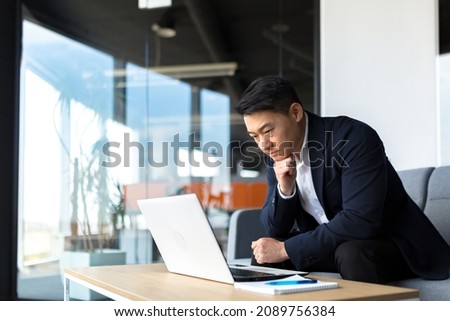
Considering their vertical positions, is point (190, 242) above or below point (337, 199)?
below

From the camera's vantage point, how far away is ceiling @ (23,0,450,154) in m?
4.15

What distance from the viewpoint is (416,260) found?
204 centimetres

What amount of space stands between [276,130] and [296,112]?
0.40 feet

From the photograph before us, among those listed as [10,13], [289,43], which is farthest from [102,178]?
[289,43]

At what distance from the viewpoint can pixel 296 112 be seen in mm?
2123

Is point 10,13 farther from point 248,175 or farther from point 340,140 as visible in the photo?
point 340,140

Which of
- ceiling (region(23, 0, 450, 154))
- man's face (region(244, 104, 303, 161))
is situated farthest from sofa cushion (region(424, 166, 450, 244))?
ceiling (region(23, 0, 450, 154))

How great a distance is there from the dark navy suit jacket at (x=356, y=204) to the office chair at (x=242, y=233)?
0.64m

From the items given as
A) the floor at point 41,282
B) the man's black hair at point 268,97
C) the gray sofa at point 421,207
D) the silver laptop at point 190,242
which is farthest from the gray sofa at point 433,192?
the floor at point 41,282

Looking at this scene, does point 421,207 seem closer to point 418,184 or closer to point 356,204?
point 418,184

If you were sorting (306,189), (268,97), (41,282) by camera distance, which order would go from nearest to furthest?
(268,97) < (306,189) < (41,282)

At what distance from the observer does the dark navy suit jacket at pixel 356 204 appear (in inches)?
75.5

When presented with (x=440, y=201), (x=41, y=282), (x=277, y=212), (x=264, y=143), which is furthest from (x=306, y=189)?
(x=41, y=282)
